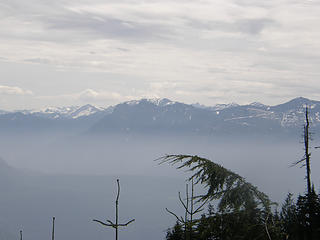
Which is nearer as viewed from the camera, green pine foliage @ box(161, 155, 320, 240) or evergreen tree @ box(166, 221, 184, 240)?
green pine foliage @ box(161, 155, 320, 240)

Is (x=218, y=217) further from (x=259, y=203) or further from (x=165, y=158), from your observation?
(x=165, y=158)

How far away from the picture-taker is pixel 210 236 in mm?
10125

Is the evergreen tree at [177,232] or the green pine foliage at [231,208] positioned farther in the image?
the evergreen tree at [177,232]

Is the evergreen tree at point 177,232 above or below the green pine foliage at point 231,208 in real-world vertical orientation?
below

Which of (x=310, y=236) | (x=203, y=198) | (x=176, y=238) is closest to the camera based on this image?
(x=203, y=198)

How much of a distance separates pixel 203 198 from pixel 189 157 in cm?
93

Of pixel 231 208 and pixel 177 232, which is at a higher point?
pixel 231 208

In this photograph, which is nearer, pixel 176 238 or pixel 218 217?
pixel 218 217

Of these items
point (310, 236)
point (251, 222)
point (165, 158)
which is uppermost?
point (165, 158)

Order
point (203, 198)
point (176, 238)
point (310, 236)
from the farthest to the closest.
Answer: point (176, 238) → point (310, 236) → point (203, 198)

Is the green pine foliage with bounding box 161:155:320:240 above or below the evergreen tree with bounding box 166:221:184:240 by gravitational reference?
above

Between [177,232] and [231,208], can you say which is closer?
[231,208]

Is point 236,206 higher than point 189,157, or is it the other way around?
point 189,157

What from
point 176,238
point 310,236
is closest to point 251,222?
point 310,236
